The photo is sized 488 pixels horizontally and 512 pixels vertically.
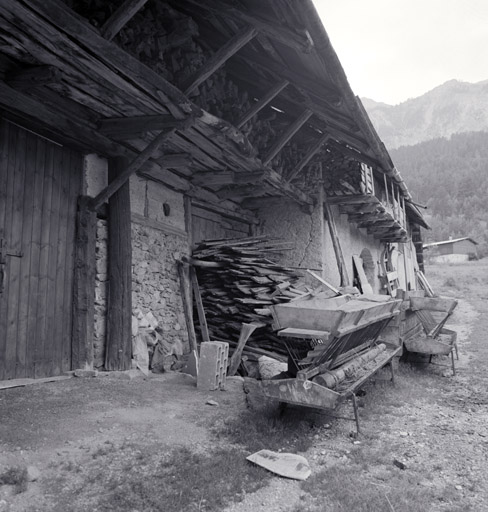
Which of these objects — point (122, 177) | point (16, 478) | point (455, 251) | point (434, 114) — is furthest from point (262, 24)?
point (434, 114)

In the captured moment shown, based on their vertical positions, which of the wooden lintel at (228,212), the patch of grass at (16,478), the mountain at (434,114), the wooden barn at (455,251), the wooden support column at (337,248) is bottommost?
the patch of grass at (16,478)

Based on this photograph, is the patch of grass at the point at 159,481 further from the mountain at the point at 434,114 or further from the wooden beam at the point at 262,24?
the mountain at the point at 434,114

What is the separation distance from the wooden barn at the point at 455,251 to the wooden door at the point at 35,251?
163ft

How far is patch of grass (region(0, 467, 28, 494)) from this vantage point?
2.67 m

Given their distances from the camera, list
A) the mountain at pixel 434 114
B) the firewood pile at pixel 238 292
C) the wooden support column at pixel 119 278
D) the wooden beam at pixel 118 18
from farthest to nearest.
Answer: the mountain at pixel 434 114
the firewood pile at pixel 238 292
the wooden support column at pixel 119 278
the wooden beam at pixel 118 18

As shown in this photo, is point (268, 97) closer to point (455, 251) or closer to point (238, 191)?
point (238, 191)

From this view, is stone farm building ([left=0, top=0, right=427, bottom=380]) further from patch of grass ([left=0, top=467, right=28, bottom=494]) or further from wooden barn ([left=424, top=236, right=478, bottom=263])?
wooden barn ([left=424, top=236, right=478, bottom=263])

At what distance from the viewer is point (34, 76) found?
4234 millimetres

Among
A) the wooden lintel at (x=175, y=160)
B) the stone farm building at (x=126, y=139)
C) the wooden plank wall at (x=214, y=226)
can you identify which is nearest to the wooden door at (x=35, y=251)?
the stone farm building at (x=126, y=139)

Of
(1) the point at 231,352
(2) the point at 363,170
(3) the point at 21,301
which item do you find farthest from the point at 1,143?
(2) the point at 363,170

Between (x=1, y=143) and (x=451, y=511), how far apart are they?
532 cm

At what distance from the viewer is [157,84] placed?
439cm

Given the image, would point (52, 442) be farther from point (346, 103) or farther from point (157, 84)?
point (346, 103)

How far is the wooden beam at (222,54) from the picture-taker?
4.59 meters
